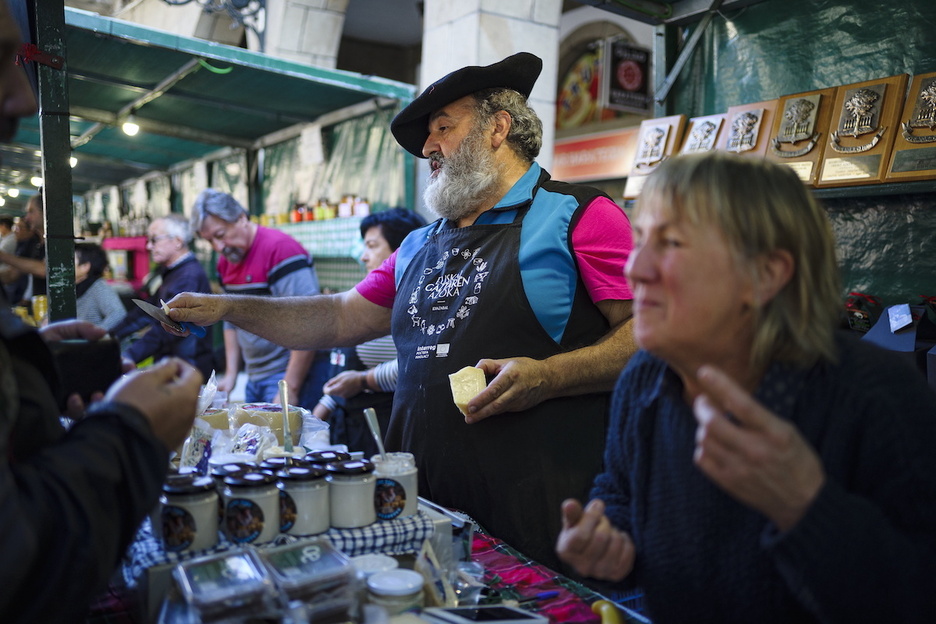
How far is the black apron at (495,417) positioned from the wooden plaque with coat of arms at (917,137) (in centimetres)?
165

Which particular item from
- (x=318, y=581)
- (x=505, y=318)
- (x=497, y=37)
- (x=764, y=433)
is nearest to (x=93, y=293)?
(x=497, y=37)

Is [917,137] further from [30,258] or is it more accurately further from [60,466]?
[30,258]

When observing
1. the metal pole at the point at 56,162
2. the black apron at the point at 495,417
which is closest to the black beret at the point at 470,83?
the black apron at the point at 495,417

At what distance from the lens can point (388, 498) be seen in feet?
5.45

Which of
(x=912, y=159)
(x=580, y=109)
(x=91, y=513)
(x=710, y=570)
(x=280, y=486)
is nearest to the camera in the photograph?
(x=91, y=513)

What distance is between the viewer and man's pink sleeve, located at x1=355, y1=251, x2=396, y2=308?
303 centimetres

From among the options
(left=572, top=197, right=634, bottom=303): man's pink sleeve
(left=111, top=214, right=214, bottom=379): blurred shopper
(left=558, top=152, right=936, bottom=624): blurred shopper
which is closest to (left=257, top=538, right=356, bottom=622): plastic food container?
(left=558, top=152, right=936, bottom=624): blurred shopper

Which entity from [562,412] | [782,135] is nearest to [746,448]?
[562,412]

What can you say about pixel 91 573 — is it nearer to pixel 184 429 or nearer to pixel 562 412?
pixel 184 429

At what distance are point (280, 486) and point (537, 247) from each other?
1217 mm

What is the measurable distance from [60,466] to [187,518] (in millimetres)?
453

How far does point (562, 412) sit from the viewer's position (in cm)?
239

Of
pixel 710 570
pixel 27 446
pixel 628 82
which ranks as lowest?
pixel 710 570

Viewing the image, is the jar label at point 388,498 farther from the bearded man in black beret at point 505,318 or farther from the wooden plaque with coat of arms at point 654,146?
the wooden plaque with coat of arms at point 654,146
